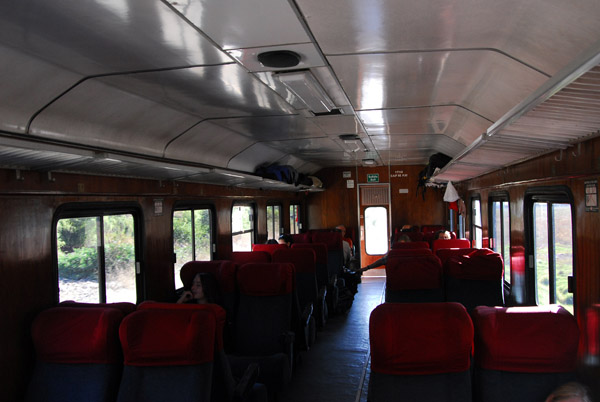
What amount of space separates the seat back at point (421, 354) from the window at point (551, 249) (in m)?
1.44

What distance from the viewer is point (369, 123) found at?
18.4 ft

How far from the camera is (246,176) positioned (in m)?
6.06

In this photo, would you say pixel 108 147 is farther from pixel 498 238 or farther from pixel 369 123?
pixel 498 238

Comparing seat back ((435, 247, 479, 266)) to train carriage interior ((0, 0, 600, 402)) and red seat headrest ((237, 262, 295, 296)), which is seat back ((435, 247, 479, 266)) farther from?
red seat headrest ((237, 262, 295, 296))

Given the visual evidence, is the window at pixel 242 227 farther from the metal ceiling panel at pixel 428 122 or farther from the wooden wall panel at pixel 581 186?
the wooden wall panel at pixel 581 186

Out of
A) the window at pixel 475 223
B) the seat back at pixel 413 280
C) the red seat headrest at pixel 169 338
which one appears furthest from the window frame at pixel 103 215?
the window at pixel 475 223

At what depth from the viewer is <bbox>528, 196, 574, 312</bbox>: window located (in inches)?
158

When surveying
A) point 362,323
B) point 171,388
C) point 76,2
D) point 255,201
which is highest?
point 76,2

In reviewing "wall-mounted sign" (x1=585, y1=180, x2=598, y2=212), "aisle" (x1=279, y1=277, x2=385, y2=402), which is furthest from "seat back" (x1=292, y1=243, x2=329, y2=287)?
"wall-mounted sign" (x1=585, y1=180, x2=598, y2=212)

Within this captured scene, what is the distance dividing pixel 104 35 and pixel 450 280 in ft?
12.9

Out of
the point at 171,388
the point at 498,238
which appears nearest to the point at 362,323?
the point at 498,238

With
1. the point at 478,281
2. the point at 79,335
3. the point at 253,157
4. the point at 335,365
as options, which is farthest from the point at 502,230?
the point at 79,335

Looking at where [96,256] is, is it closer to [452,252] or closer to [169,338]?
[169,338]

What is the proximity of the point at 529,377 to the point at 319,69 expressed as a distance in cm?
224
